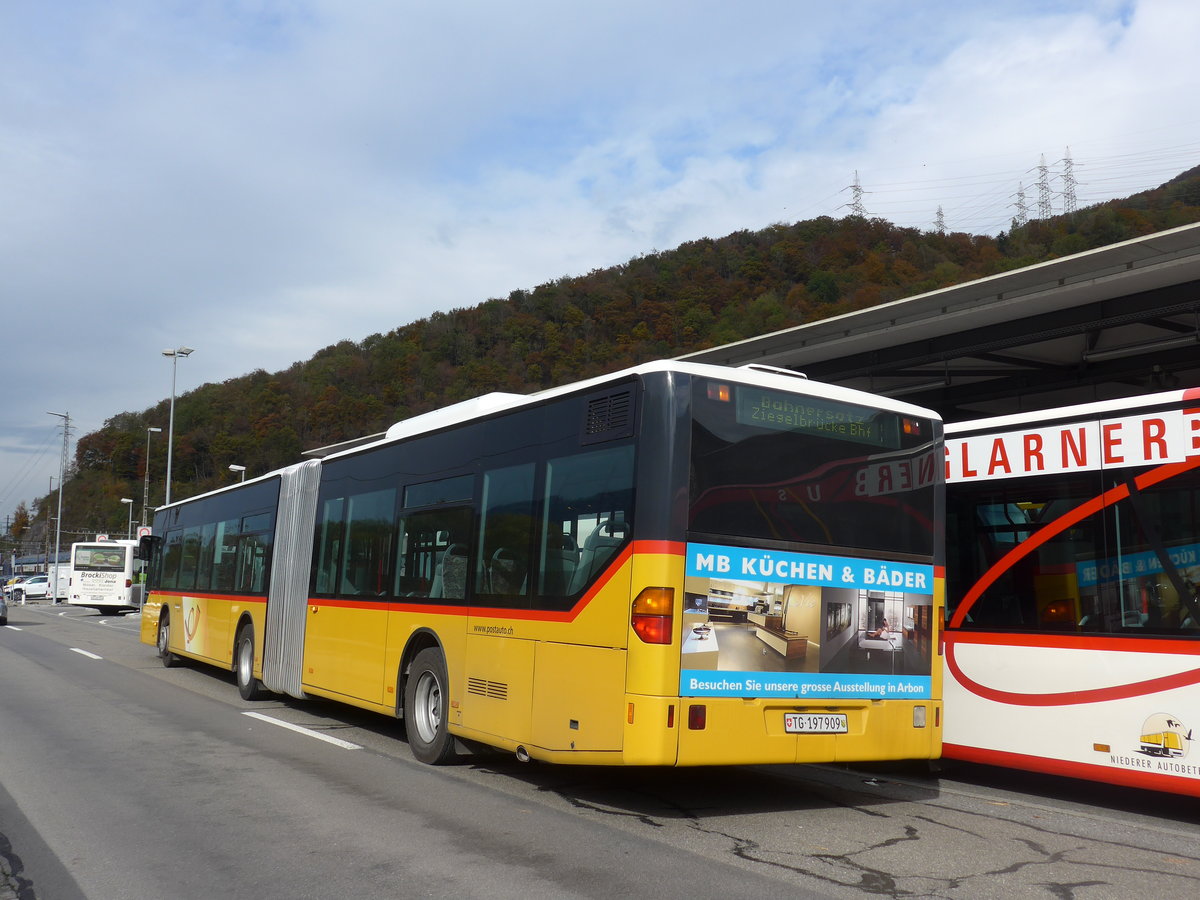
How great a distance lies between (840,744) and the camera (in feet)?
22.9

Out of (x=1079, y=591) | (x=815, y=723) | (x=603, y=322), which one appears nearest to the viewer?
(x=815, y=723)

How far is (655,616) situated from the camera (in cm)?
629

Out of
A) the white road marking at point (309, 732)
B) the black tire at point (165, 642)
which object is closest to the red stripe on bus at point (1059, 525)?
the white road marking at point (309, 732)

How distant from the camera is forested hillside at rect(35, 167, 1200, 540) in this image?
50.2m

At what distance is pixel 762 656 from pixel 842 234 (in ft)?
192

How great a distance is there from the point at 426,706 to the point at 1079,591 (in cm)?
525

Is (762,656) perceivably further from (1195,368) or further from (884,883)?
(1195,368)

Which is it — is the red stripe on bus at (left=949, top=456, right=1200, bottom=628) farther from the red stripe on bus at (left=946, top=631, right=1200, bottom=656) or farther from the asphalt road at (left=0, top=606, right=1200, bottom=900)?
the asphalt road at (left=0, top=606, right=1200, bottom=900)

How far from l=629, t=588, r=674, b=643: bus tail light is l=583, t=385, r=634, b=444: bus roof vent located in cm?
104

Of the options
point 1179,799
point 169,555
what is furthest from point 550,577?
point 169,555

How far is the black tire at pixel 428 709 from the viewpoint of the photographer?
28.0 feet

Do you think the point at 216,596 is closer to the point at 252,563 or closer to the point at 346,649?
the point at 252,563

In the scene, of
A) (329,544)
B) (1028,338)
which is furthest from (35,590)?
(1028,338)

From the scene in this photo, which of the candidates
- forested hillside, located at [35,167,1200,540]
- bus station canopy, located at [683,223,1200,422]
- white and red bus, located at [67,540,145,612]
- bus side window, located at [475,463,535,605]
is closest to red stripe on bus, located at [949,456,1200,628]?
bus side window, located at [475,463,535,605]
